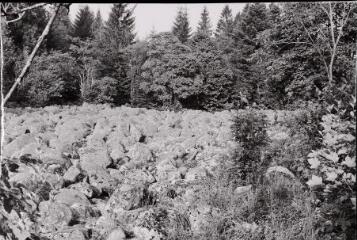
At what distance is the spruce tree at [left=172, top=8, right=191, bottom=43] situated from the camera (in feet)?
133

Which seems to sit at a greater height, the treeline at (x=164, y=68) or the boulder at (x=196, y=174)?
the treeline at (x=164, y=68)

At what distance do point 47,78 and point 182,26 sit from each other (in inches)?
768

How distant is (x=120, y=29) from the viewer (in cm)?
3744

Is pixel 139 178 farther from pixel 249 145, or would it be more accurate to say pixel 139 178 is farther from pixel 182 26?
pixel 182 26

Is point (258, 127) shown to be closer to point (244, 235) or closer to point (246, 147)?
point (246, 147)

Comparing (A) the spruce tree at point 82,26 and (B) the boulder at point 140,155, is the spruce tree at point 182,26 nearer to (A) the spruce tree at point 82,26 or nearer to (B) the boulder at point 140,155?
(A) the spruce tree at point 82,26

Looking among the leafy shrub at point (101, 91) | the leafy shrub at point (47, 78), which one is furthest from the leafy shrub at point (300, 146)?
the leafy shrub at point (101, 91)

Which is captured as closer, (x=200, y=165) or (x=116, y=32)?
(x=200, y=165)

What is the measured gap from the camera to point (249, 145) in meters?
6.71

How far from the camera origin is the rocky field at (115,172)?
527cm

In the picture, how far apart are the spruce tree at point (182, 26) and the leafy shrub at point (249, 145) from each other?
34436 mm

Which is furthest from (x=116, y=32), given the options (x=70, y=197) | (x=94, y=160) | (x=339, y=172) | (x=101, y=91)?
(x=339, y=172)

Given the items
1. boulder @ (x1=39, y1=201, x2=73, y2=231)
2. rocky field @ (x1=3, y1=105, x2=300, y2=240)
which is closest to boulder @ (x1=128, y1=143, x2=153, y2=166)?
rocky field @ (x1=3, y1=105, x2=300, y2=240)

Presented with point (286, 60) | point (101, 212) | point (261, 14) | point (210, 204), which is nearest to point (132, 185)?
point (101, 212)
